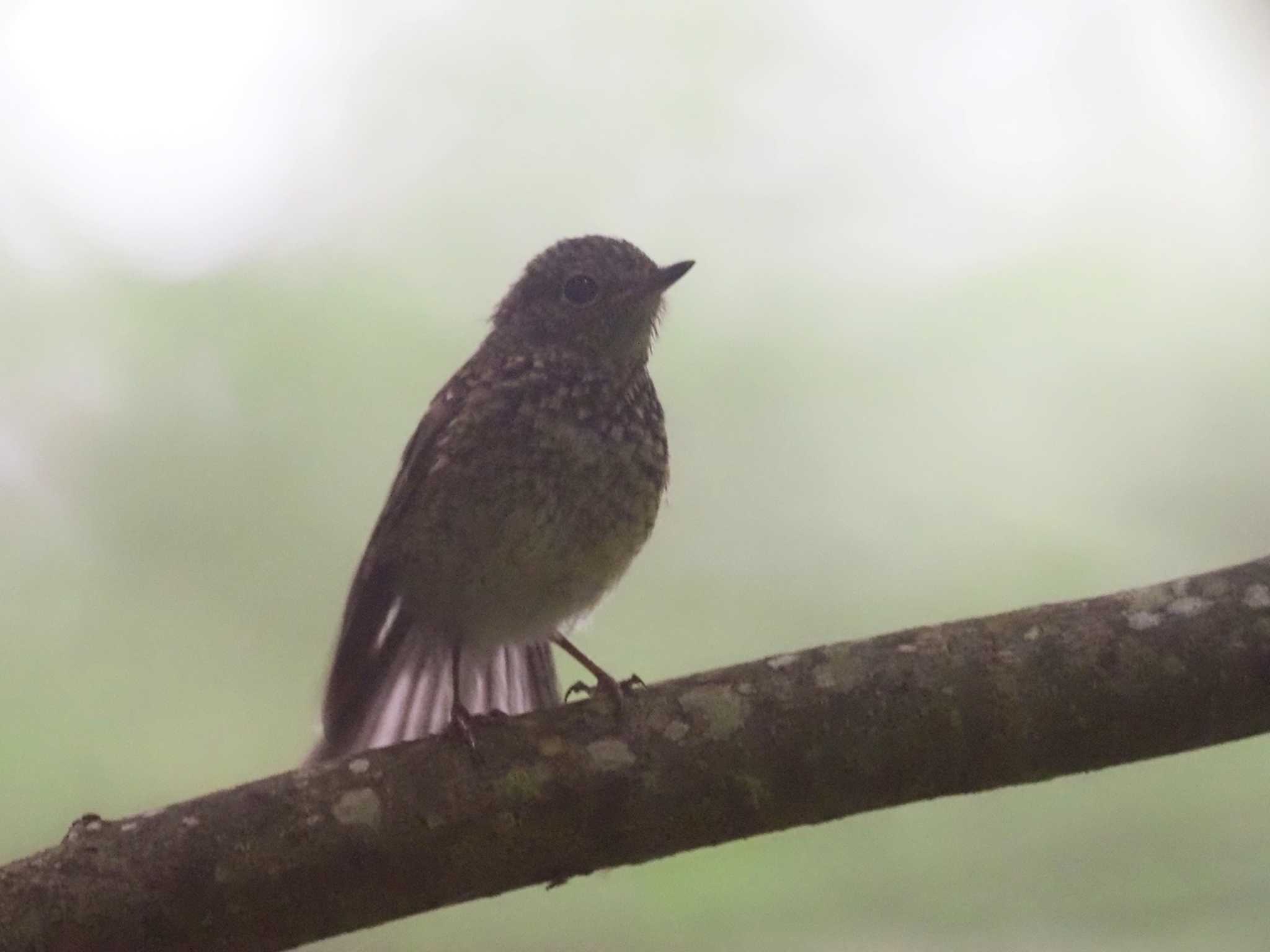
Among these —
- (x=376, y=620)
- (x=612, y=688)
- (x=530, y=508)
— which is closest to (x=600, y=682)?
(x=612, y=688)

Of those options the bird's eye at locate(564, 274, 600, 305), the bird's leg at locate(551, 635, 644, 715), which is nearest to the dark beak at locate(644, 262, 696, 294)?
the bird's eye at locate(564, 274, 600, 305)

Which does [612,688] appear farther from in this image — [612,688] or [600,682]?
[600,682]

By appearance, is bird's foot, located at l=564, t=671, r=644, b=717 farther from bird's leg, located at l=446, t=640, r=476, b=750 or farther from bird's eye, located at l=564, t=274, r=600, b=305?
bird's eye, located at l=564, t=274, r=600, b=305

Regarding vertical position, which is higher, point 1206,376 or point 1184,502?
point 1206,376

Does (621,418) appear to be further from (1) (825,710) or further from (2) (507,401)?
(1) (825,710)

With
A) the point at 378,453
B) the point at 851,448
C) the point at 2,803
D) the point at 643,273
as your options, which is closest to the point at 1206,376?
the point at 851,448
